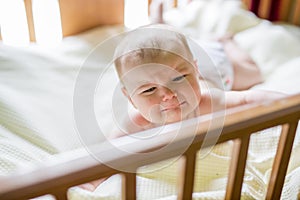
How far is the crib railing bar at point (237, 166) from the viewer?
804mm

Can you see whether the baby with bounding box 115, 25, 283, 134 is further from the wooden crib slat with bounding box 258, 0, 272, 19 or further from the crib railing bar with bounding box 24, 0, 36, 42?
the wooden crib slat with bounding box 258, 0, 272, 19

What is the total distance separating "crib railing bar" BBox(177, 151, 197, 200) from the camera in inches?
29.4

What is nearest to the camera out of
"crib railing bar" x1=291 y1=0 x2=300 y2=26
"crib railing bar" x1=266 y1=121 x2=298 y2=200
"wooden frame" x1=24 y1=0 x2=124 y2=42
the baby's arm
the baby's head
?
"crib railing bar" x1=266 y1=121 x2=298 y2=200

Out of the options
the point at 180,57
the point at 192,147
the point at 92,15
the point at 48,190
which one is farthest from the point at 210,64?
the point at 48,190

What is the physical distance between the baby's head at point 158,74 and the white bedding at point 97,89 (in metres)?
0.15

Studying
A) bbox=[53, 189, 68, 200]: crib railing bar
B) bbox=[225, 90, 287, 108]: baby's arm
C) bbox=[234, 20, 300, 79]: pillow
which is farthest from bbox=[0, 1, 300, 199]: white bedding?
bbox=[53, 189, 68, 200]: crib railing bar

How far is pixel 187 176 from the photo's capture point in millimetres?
774

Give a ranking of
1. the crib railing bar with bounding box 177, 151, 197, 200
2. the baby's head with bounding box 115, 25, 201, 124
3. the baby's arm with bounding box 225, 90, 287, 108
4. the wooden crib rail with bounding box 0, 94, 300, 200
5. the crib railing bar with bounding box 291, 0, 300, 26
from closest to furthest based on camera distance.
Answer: the wooden crib rail with bounding box 0, 94, 300, 200, the crib railing bar with bounding box 177, 151, 197, 200, the baby's head with bounding box 115, 25, 201, 124, the baby's arm with bounding box 225, 90, 287, 108, the crib railing bar with bounding box 291, 0, 300, 26

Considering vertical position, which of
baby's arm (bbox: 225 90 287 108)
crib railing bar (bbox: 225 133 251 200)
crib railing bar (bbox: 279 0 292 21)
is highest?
crib railing bar (bbox: 225 133 251 200)

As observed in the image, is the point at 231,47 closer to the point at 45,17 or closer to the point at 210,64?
the point at 210,64

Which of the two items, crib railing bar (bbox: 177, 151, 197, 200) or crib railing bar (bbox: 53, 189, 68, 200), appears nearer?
crib railing bar (bbox: 53, 189, 68, 200)

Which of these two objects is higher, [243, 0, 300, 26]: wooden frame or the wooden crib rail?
the wooden crib rail

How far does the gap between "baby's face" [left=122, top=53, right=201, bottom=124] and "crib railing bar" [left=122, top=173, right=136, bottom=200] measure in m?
0.30

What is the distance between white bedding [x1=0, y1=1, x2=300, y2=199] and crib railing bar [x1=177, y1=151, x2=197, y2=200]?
166 millimetres
